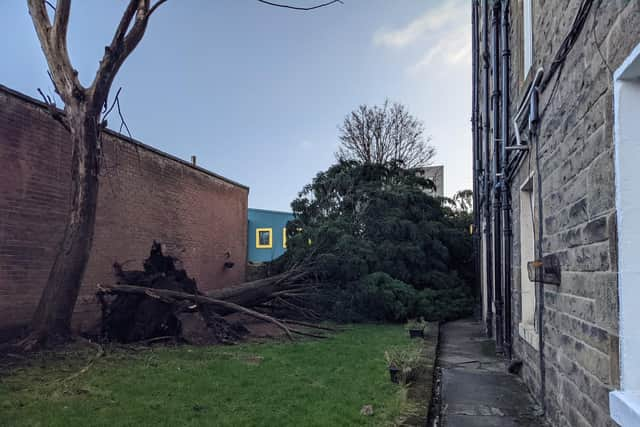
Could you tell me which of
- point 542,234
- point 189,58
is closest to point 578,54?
point 542,234

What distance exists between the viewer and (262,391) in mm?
4977

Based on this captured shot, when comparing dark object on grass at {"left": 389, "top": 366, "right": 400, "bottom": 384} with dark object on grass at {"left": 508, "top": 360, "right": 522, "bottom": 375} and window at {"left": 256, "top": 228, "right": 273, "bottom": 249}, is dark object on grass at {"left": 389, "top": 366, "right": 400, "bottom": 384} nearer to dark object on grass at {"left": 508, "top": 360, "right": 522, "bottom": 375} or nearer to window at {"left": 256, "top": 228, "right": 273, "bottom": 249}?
dark object on grass at {"left": 508, "top": 360, "right": 522, "bottom": 375}

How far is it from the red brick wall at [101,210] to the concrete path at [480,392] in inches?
252

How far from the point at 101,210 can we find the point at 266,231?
11851mm

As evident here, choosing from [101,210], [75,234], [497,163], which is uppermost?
[497,163]

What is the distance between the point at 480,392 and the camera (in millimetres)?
5133

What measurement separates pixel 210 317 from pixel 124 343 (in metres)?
1.46

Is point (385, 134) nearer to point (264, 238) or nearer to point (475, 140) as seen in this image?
point (264, 238)

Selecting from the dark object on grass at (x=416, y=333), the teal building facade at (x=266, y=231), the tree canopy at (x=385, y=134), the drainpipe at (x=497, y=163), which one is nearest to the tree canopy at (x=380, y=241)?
the dark object on grass at (x=416, y=333)

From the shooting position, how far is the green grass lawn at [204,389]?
408 cm

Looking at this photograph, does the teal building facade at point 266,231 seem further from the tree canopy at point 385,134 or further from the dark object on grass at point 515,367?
the dark object on grass at point 515,367

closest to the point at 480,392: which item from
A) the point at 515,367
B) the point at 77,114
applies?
the point at 515,367

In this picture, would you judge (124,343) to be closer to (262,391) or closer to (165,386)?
(165,386)

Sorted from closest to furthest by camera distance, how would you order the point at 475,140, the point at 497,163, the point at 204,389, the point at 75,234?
the point at 204,389 → the point at 497,163 → the point at 75,234 → the point at 475,140
